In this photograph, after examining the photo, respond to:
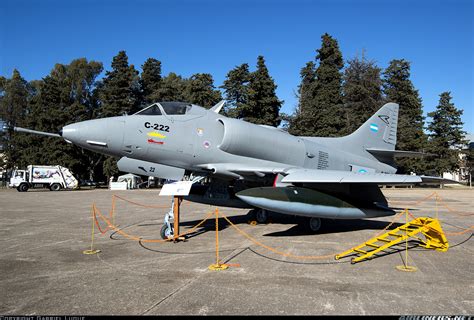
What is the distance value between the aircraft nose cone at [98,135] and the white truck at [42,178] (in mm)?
30223

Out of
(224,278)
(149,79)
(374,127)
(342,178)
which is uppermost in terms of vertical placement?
(149,79)

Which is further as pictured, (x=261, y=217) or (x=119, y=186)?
(x=119, y=186)

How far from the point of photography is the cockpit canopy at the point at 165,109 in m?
8.24

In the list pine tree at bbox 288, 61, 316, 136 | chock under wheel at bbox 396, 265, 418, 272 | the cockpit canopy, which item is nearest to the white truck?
pine tree at bbox 288, 61, 316, 136

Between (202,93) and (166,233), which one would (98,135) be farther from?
(202,93)

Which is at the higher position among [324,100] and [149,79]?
[149,79]

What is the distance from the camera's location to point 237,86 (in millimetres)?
44406

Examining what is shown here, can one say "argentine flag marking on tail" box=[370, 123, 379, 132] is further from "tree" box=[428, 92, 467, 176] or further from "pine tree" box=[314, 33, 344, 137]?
"tree" box=[428, 92, 467, 176]

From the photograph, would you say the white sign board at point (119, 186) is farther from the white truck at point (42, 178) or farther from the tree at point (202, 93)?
the tree at point (202, 93)

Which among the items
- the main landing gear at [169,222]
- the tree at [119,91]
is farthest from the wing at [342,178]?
the tree at [119,91]

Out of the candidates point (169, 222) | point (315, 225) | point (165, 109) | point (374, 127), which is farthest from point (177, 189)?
point (374, 127)

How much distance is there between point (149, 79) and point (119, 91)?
25.3 ft

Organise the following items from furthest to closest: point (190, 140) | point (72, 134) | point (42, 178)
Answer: point (42, 178), point (190, 140), point (72, 134)

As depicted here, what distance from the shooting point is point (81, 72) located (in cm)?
5394
